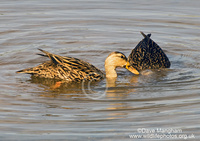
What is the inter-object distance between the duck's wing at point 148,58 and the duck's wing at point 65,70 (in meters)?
1.23

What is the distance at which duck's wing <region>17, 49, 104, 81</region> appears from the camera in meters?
8.50

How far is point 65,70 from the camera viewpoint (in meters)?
8.59

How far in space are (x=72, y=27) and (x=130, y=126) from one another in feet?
22.2

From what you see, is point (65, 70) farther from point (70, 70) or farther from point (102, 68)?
point (102, 68)

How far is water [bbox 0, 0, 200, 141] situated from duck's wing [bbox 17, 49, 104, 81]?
22 cm

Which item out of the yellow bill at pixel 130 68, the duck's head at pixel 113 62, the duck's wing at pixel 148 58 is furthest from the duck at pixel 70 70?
the duck's wing at pixel 148 58

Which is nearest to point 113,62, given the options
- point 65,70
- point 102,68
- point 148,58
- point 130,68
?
point 130,68

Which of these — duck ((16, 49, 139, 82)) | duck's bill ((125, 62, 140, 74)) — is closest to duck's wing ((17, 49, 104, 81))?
duck ((16, 49, 139, 82))

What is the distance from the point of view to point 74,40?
36.7 feet

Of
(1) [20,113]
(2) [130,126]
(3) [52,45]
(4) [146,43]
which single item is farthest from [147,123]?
(3) [52,45]

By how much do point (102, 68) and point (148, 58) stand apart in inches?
42.0

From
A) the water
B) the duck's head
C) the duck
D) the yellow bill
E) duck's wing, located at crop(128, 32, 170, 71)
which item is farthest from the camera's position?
duck's wing, located at crop(128, 32, 170, 71)

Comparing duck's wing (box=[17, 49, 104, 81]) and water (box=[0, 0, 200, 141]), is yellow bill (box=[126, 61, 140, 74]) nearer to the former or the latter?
water (box=[0, 0, 200, 141])

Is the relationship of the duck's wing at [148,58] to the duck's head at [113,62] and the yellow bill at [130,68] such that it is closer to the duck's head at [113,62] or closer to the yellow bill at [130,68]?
the yellow bill at [130,68]
